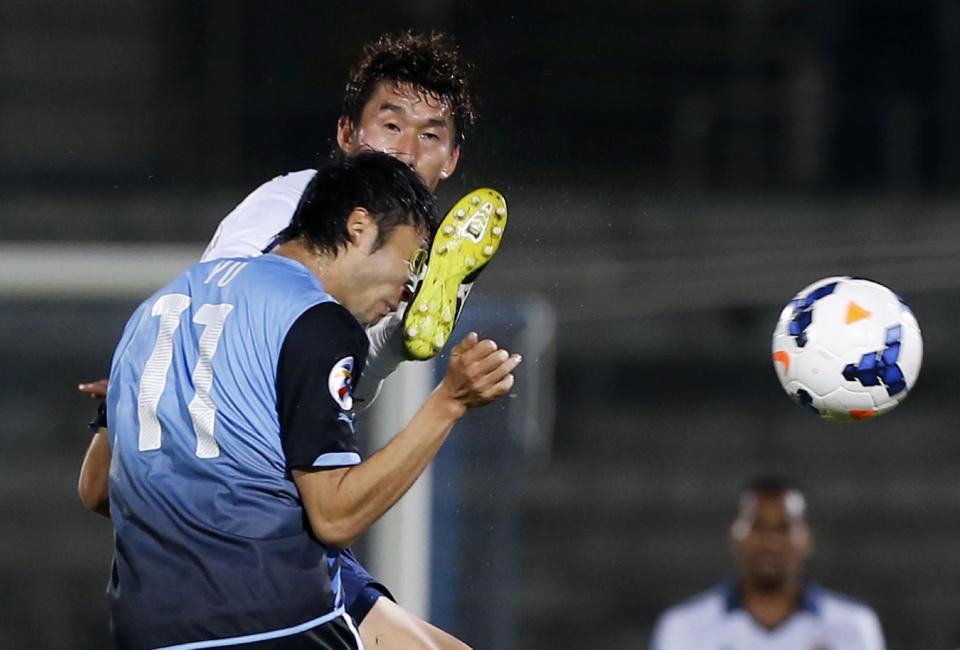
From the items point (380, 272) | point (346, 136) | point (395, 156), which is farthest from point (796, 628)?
point (380, 272)

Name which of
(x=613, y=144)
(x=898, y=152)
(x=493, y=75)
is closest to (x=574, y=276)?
(x=613, y=144)

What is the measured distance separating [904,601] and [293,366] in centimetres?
647

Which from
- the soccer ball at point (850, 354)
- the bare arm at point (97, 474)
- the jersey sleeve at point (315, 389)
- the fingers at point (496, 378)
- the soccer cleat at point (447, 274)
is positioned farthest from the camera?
the soccer ball at point (850, 354)

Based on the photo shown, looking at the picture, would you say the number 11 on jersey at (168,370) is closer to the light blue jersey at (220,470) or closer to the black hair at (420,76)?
the light blue jersey at (220,470)

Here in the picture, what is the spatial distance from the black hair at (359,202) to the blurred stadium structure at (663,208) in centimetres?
494

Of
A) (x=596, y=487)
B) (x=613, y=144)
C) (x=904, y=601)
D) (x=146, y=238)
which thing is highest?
(x=613, y=144)

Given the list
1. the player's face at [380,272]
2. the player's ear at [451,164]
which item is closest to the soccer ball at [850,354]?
the player's ear at [451,164]

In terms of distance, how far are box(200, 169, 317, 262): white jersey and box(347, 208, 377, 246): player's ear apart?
0.33 m

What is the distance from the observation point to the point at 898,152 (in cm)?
880

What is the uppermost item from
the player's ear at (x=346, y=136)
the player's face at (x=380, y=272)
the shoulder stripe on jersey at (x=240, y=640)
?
the player's ear at (x=346, y=136)

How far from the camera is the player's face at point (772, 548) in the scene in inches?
213

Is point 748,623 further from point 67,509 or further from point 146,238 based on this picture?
point 146,238

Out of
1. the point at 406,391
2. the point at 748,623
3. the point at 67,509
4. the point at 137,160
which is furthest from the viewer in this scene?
the point at 137,160

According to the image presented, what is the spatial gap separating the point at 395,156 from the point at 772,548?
2.72 metres
